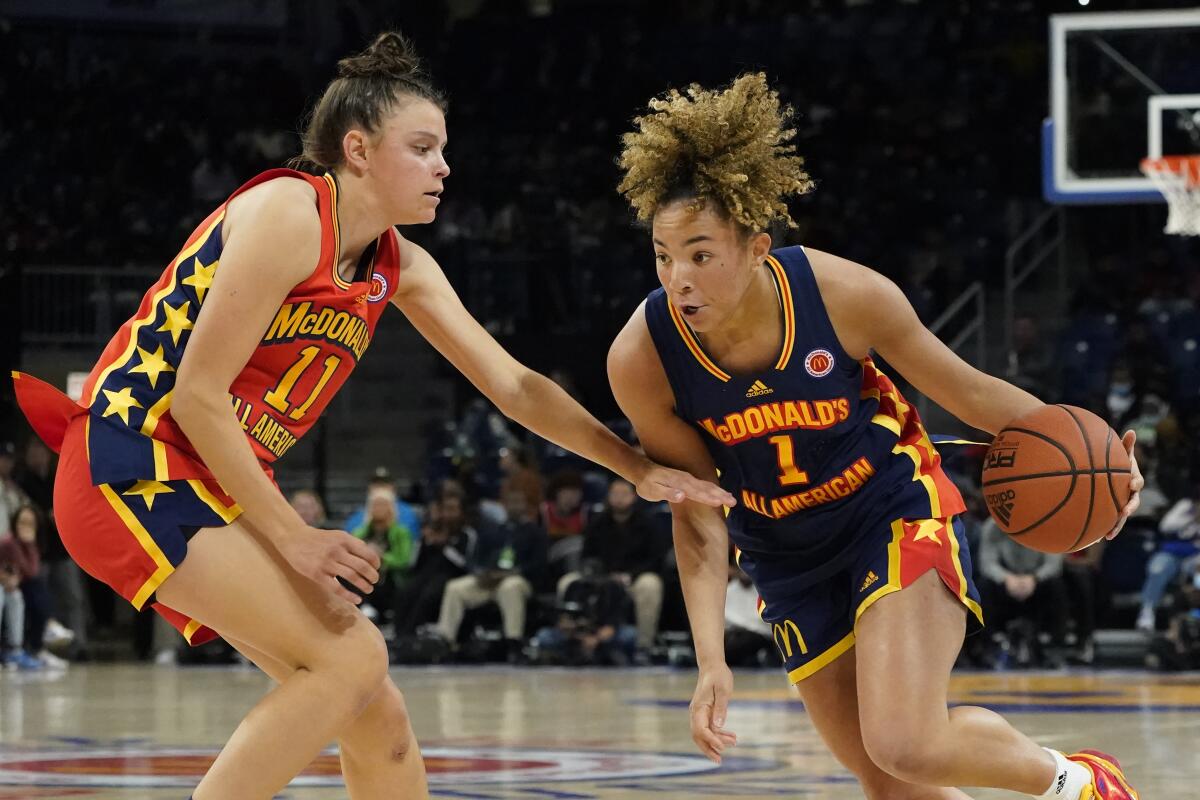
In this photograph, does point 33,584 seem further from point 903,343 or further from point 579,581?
point 903,343

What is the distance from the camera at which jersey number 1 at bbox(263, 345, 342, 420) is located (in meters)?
3.70

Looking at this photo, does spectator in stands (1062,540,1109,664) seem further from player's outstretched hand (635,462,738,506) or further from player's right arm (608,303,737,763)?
player's outstretched hand (635,462,738,506)

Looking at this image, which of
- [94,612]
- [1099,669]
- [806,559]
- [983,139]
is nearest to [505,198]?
[983,139]

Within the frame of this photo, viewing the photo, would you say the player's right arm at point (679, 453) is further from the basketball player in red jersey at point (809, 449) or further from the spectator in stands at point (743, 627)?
the spectator in stands at point (743, 627)

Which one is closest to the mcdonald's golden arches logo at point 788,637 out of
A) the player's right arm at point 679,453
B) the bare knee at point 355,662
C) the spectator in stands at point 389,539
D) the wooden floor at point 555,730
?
the player's right arm at point 679,453

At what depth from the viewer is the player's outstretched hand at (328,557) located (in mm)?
3449

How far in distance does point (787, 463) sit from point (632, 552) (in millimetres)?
8174

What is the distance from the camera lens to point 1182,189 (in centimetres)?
1120

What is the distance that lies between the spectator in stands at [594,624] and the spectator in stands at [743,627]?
0.78m

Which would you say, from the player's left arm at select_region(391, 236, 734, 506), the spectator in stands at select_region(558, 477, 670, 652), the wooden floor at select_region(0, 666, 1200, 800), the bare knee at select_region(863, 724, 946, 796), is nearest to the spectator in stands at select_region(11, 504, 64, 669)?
the wooden floor at select_region(0, 666, 1200, 800)

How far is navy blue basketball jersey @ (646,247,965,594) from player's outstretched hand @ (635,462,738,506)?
0.15 m

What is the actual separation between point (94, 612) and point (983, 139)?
977cm

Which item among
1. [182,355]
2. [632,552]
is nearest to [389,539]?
[632,552]

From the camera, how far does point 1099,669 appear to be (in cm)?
1130
